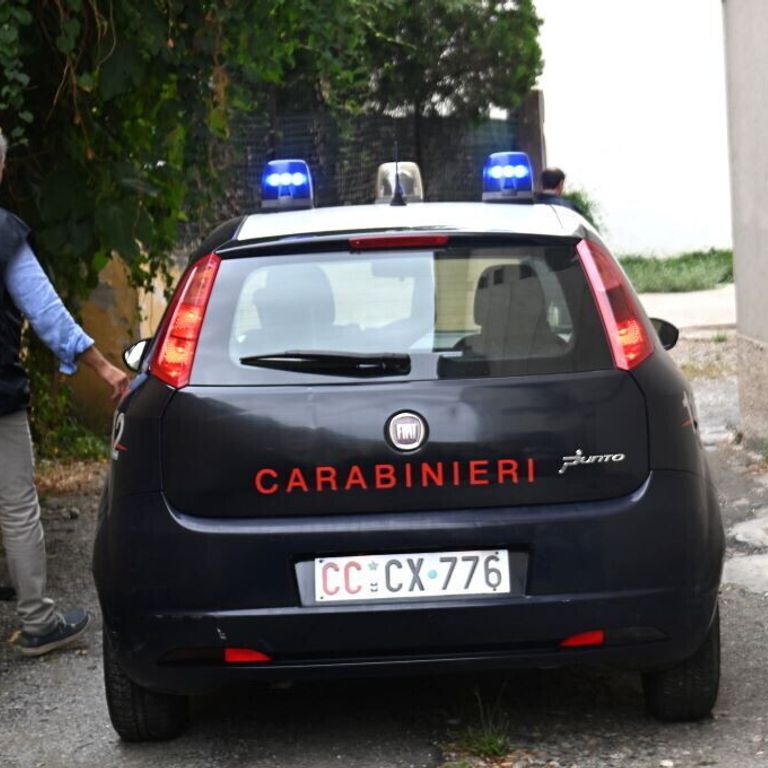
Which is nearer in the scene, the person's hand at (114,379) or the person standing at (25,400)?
the person's hand at (114,379)

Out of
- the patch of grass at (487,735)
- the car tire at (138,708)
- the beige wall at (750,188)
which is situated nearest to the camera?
the patch of grass at (487,735)

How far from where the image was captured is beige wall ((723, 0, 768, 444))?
952cm

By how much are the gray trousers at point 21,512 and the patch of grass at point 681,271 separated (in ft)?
41.3

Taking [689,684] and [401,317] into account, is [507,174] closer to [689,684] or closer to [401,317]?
[401,317]

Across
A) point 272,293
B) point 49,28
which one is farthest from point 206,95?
point 272,293

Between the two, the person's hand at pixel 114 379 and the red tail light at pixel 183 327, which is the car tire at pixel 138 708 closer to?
the red tail light at pixel 183 327

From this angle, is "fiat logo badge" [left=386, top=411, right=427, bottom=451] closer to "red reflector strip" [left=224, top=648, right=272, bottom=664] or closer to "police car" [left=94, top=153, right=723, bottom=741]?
"police car" [left=94, top=153, right=723, bottom=741]

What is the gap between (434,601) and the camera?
177 inches

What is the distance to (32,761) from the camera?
5004mm

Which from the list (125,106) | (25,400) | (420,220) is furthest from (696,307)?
(420,220)

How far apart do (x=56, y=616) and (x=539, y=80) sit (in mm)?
15977

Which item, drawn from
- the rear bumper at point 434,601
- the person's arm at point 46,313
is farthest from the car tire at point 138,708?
the person's arm at point 46,313

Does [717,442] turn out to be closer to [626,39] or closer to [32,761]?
[32,761]

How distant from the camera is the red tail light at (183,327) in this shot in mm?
4672
